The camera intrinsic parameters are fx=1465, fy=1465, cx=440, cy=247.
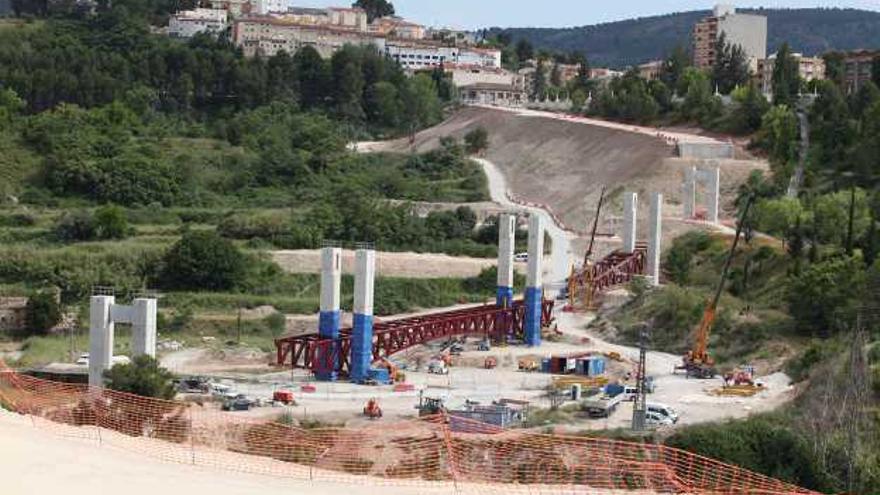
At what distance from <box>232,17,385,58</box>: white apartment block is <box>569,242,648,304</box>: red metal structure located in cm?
4975

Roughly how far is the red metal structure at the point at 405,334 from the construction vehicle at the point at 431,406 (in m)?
3.78

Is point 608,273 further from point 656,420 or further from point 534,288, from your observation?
point 656,420

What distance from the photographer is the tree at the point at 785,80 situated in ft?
208

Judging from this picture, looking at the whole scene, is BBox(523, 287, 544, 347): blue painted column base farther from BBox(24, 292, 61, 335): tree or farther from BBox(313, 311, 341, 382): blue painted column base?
BBox(24, 292, 61, 335): tree

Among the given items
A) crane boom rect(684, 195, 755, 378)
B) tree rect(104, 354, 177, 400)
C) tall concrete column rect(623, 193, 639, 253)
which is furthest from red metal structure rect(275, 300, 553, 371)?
tree rect(104, 354, 177, 400)

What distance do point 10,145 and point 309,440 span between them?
3778cm

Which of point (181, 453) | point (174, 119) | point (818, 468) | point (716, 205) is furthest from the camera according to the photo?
point (174, 119)

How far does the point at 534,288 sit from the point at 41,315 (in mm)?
12764

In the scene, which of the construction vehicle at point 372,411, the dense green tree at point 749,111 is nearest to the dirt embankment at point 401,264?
the construction vehicle at point 372,411

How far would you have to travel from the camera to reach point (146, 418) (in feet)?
69.6

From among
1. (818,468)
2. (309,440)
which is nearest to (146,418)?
(309,440)

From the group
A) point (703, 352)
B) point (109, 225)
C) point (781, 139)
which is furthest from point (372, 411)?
point (781, 139)

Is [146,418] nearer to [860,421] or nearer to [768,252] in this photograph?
[860,421]

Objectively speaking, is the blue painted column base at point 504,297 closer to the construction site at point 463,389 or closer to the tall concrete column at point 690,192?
the construction site at point 463,389
